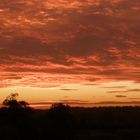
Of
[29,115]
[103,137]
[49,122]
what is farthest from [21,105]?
[103,137]

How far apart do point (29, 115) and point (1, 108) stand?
9.23 ft

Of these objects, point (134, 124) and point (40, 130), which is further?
point (134, 124)

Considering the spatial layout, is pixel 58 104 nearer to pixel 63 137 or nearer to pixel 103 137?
pixel 63 137

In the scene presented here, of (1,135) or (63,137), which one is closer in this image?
(1,135)

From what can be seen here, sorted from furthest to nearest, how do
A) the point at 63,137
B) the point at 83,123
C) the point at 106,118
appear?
the point at 106,118 < the point at 83,123 < the point at 63,137

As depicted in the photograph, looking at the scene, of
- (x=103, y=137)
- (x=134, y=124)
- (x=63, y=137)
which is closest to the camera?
(x=63, y=137)

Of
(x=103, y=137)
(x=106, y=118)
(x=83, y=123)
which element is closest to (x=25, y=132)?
(x=103, y=137)

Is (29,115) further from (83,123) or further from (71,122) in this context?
(83,123)

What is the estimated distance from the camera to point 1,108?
48.6 meters

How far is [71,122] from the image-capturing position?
5516 cm

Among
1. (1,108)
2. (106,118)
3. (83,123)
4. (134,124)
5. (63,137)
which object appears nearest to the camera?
(1,108)

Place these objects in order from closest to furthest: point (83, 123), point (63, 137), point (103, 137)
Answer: point (63, 137)
point (103, 137)
point (83, 123)

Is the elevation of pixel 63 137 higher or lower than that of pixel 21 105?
lower

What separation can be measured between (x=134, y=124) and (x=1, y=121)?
2765 inches
